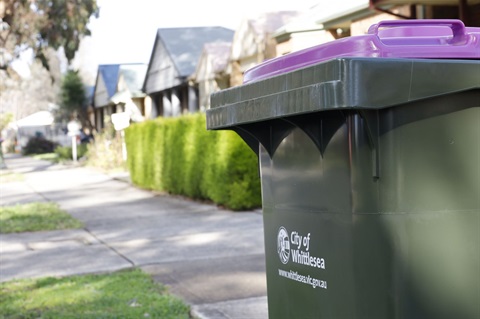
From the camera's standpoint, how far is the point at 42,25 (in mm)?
28328

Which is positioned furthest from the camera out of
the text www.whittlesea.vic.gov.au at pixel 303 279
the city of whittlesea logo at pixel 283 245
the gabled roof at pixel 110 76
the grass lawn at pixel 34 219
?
the gabled roof at pixel 110 76

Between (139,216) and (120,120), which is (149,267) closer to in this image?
(139,216)

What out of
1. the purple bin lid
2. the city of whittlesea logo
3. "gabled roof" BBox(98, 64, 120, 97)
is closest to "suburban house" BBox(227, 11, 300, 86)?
the city of whittlesea logo

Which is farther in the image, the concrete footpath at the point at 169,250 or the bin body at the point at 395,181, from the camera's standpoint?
the concrete footpath at the point at 169,250

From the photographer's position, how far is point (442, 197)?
11.4 ft

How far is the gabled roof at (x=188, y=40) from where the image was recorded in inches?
1313

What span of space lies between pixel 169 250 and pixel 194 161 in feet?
19.9

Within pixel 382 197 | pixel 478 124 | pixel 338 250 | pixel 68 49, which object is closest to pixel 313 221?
pixel 338 250

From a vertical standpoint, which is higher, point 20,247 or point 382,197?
point 382,197

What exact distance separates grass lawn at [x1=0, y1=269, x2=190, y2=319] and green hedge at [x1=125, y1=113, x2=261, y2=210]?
5766mm

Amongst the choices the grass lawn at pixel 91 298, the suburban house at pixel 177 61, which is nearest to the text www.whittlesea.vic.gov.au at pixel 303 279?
the grass lawn at pixel 91 298

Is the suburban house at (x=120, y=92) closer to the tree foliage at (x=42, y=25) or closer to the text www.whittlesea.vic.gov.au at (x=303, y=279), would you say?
the tree foliage at (x=42, y=25)

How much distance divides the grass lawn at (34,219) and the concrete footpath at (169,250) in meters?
0.32

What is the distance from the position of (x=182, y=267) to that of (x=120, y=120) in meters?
20.5
